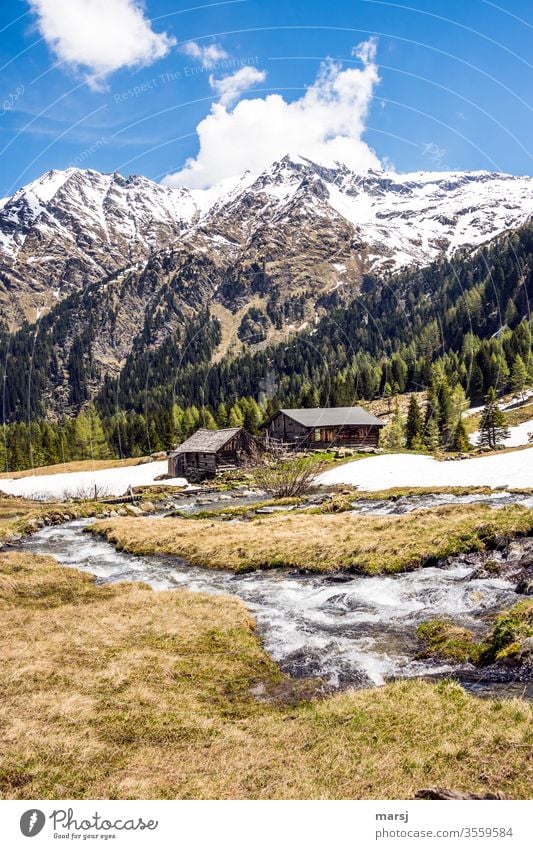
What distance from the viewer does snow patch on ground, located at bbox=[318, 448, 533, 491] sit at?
50250 millimetres

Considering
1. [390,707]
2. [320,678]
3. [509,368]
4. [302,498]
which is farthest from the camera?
[509,368]

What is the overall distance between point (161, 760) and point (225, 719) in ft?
7.09

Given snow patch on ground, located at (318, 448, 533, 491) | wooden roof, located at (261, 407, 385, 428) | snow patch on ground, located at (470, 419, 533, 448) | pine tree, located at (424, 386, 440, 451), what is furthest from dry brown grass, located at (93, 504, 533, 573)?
pine tree, located at (424, 386, 440, 451)

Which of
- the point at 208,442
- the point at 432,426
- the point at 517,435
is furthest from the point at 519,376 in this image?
the point at 208,442

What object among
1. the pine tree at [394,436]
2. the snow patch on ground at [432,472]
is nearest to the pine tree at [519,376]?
the pine tree at [394,436]

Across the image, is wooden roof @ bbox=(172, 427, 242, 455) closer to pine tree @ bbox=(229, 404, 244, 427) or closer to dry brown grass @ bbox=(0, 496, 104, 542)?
dry brown grass @ bbox=(0, 496, 104, 542)

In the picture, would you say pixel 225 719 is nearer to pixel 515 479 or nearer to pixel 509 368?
pixel 515 479

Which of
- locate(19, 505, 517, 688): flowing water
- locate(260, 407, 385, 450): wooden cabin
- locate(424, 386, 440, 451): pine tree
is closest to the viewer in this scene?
locate(19, 505, 517, 688): flowing water

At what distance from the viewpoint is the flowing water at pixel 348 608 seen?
47.4 ft

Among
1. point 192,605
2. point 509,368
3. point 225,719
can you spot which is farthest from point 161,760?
point 509,368

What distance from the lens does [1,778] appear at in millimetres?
8820

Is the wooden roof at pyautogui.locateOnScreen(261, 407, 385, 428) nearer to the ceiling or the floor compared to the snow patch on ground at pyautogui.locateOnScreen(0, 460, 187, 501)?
nearer to the ceiling

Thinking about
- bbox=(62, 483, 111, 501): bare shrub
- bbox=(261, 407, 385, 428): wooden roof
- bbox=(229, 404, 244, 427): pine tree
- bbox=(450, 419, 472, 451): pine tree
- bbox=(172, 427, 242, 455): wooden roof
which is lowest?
bbox=(62, 483, 111, 501): bare shrub

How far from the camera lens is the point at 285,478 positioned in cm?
5744
